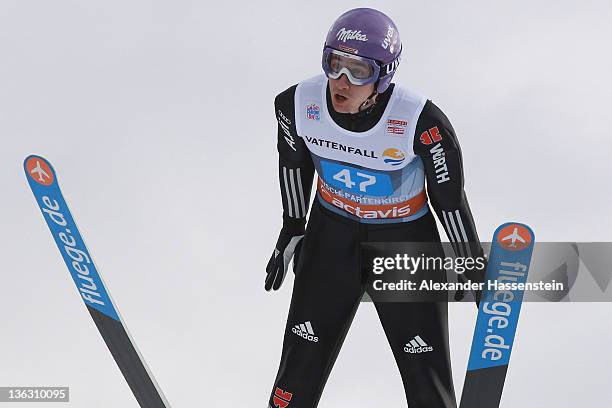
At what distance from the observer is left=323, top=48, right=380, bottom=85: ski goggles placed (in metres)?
5.61

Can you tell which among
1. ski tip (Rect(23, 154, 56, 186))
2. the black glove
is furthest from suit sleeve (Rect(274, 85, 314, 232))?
ski tip (Rect(23, 154, 56, 186))

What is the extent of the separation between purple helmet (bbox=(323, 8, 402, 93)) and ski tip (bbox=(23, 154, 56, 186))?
1.29 meters

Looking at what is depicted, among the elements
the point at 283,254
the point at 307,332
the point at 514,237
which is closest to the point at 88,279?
the point at 283,254

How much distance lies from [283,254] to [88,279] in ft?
2.90

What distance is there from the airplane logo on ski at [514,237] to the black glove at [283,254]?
119 cm

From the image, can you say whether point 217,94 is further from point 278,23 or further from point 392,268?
point 392,268

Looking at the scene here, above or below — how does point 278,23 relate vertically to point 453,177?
above

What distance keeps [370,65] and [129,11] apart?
16.3 ft

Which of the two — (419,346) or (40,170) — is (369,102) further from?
(40,170)

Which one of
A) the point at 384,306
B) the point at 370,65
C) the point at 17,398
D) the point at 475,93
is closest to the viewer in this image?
the point at 370,65

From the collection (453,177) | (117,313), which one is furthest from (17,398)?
(453,177)

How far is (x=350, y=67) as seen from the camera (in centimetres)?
564

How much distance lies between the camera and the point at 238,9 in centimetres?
1015

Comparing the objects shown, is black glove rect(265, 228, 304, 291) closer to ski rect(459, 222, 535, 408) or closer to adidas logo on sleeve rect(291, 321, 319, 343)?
adidas logo on sleeve rect(291, 321, 319, 343)
